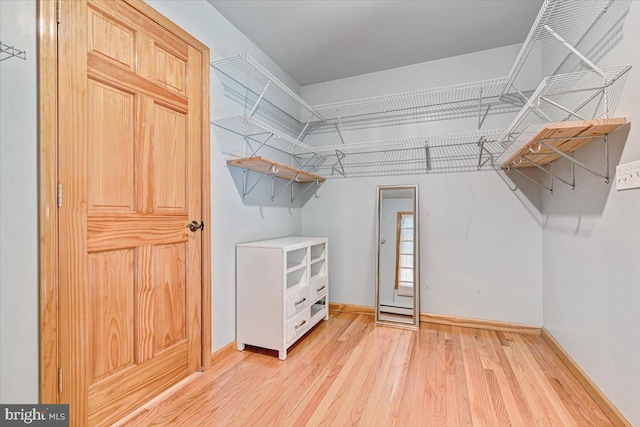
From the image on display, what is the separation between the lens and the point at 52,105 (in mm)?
1174

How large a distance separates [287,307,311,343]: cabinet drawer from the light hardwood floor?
117 millimetres

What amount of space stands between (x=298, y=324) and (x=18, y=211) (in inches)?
67.9

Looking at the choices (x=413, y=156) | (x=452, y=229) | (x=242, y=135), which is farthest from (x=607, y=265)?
(x=242, y=135)

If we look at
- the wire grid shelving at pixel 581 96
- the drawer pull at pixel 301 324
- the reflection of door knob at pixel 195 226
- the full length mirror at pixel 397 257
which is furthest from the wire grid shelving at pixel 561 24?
the drawer pull at pixel 301 324

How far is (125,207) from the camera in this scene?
1466 millimetres

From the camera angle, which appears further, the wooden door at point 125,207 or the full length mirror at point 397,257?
the full length mirror at point 397,257

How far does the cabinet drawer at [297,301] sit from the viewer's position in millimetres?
2116

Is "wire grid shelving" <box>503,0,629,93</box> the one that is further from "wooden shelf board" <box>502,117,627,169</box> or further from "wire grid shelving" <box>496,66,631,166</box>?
"wooden shelf board" <box>502,117,627,169</box>

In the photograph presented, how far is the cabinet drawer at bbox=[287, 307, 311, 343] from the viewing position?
2.12 metres

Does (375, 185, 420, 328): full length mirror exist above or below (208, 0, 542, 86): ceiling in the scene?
below

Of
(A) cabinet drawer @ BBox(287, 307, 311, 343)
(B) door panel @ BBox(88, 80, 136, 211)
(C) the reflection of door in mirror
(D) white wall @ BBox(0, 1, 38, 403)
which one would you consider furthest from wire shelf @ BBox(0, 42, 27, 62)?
(C) the reflection of door in mirror

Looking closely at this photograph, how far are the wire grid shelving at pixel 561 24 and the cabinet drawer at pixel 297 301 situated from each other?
212 centimetres

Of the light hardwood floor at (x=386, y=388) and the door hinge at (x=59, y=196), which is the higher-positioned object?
the door hinge at (x=59, y=196)

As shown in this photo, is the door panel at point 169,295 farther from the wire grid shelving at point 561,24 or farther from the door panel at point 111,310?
the wire grid shelving at point 561,24
